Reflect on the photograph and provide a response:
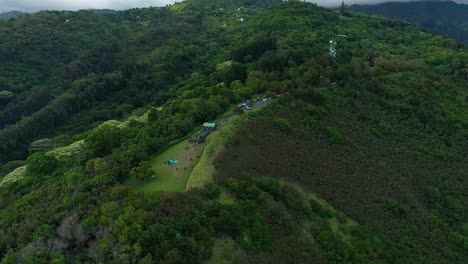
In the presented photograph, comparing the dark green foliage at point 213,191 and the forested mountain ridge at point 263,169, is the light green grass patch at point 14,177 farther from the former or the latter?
the dark green foliage at point 213,191

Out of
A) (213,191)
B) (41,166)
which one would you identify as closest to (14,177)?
(41,166)

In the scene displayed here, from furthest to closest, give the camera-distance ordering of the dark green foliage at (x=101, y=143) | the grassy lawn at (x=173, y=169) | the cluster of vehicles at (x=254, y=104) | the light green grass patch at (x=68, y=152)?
the cluster of vehicles at (x=254, y=104), the light green grass patch at (x=68, y=152), the dark green foliage at (x=101, y=143), the grassy lawn at (x=173, y=169)

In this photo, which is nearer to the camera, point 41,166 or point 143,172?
point 143,172

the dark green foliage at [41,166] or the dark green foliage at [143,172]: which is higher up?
the dark green foliage at [143,172]

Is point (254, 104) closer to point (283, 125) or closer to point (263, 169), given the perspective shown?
point (283, 125)

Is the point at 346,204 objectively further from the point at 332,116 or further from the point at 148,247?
the point at 148,247

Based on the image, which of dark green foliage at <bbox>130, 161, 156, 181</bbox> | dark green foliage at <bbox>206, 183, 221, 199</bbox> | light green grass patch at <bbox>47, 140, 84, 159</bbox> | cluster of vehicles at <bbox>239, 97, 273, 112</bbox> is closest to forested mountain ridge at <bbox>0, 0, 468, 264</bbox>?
dark green foliage at <bbox>206, 183, 221, 199</bbox>

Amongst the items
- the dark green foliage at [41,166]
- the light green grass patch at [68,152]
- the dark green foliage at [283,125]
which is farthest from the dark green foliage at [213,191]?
the light green grass patch at [68,152]
